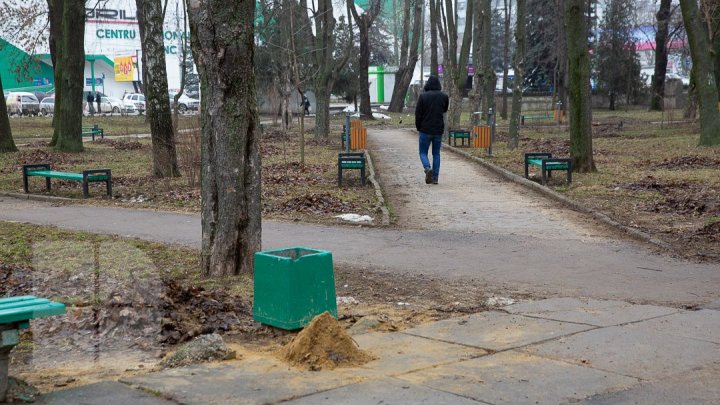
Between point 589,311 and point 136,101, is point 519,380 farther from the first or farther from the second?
point 136,101

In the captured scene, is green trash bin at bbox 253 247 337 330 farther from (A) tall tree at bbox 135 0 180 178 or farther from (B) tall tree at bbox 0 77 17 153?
(B) tall tree at bbox 0 77 17 153

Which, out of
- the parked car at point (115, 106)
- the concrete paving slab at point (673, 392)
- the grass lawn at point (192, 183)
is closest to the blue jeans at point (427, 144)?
the grass lawn at point (192, 183)

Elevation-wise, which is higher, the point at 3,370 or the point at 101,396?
the point at 3,370

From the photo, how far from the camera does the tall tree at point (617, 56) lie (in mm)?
65750

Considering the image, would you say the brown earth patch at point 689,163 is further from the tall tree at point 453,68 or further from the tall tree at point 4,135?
the tall tree at point 4,135

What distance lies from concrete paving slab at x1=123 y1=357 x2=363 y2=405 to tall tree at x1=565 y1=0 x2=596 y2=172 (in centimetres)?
1507

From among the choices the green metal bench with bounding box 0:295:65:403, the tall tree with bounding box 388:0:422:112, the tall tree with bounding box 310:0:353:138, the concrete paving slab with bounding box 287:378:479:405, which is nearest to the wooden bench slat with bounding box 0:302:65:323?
the green metal bench with bounding box 0:295:65:403

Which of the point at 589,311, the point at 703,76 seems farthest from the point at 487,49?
the point at 589,311

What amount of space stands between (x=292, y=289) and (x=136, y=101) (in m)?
65.4

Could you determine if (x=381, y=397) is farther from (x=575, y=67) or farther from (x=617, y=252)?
(x=575, y=67)

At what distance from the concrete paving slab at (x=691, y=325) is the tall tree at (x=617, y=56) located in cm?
6107

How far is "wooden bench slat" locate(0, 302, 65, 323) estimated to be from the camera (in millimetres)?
5102

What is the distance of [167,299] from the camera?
7441 millimetres

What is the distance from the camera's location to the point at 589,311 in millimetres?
7617
